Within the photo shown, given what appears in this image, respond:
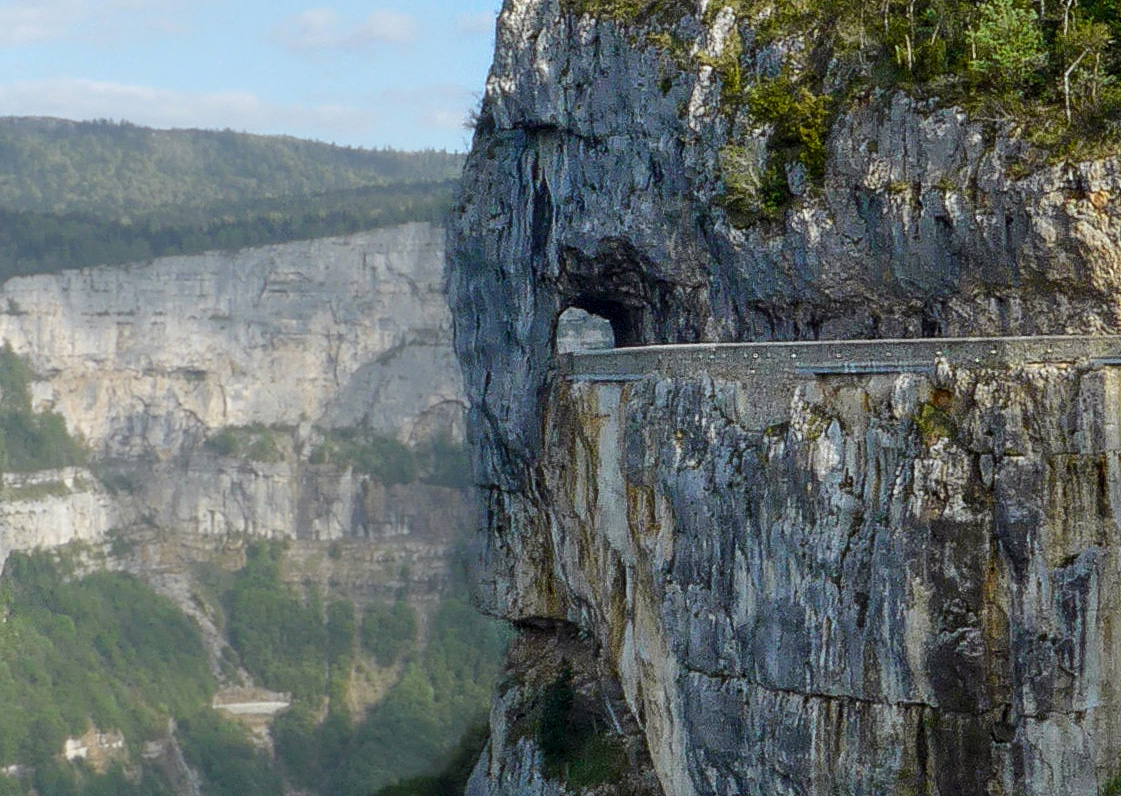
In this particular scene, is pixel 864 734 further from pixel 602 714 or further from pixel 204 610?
pixel 204 610

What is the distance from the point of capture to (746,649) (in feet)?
90.7

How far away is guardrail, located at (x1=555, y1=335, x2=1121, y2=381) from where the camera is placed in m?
24.7

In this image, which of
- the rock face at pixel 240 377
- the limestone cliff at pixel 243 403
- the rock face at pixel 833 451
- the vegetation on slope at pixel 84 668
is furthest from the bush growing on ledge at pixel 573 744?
the rock face at pixel 240 377

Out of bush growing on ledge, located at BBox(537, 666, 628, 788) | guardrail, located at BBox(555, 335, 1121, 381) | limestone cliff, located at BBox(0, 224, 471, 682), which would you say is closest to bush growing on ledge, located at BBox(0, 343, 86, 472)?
limestone cliff, located at BBox(0, 224, 471, 682)

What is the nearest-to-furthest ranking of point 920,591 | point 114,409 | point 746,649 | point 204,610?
point 920,591
point 746,649
point 204,610
point 114,409

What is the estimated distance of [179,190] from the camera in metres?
136

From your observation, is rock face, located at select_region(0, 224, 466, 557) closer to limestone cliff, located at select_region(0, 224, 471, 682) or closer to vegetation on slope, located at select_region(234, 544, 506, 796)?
limestone cliff, located at select_region(0, 224, 471, 682)

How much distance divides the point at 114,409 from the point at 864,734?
81.3 meters

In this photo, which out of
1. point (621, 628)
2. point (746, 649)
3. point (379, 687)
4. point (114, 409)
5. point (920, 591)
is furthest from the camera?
point (114, 409)

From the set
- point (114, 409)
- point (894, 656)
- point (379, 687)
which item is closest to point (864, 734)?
point (894, 656)

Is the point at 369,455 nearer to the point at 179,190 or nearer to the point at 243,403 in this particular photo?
the point at 243,403

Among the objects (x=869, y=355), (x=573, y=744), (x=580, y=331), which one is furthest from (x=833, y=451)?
(x=580, y=331)

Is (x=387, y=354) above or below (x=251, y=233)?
below

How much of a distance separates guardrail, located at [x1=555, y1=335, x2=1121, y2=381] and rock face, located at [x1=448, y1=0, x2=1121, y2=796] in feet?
0.57
